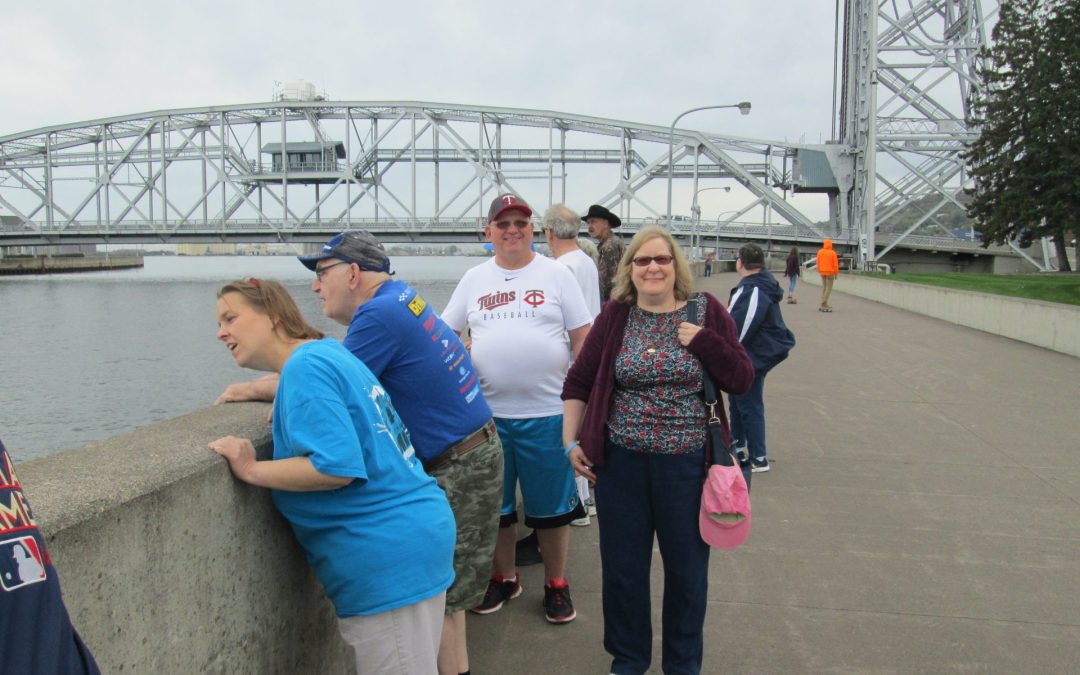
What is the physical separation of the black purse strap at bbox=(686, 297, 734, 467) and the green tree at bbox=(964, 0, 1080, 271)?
738 inches

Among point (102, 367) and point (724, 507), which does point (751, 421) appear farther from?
point (102, 367)

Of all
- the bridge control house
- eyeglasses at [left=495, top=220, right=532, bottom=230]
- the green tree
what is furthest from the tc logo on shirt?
the bridge control house

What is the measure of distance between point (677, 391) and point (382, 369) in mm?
982

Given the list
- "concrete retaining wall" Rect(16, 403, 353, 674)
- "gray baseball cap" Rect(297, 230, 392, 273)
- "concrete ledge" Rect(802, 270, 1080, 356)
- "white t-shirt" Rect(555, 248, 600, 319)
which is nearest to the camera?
"concrete retaining wall" Rect(16, 403, 353, 674)

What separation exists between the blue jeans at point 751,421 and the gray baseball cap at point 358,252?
146 inches

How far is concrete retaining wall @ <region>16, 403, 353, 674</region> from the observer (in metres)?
1.63

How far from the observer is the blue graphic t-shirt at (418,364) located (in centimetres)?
251

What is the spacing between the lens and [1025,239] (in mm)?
30359

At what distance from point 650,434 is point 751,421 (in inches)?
130

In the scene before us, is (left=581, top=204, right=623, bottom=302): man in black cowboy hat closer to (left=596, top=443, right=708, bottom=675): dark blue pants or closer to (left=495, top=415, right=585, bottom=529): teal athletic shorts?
(left=495, top=415, right=585, bottom=529): teal athletic shorts

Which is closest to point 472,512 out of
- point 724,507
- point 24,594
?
point 724,507

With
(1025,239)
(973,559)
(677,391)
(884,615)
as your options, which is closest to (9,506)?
(677,391)

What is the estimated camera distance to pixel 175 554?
1.88 meters

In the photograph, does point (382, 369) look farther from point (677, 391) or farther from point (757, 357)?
point (757, 357)
